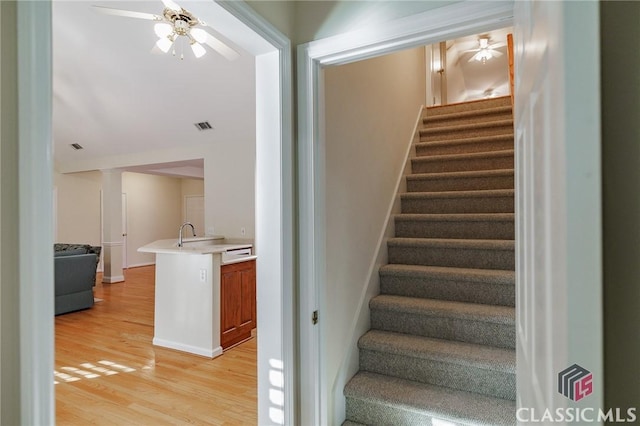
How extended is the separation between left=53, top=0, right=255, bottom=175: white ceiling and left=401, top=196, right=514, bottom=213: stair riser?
2.29 meters

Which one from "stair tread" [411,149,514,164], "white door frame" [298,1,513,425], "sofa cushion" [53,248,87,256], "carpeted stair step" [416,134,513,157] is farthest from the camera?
"sofa cushion" [53,248,87,256]

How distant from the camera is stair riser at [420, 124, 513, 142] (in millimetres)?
3607

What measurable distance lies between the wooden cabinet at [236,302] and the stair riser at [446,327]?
1722 mm

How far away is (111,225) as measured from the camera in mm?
6801

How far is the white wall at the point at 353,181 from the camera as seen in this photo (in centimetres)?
185

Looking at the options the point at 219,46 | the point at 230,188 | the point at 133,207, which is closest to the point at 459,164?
the point at 219,46

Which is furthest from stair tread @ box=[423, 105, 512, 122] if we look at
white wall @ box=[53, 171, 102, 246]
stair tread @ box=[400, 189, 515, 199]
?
white wall @ box=[53, 171, 102, 246]

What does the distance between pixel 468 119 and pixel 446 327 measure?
9.23 ft

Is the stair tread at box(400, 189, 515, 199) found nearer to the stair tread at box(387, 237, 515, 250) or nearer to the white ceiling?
the stair tread at box(387, 237, 515, 250)

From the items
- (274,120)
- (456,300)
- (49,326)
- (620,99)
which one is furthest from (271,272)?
(456,300)

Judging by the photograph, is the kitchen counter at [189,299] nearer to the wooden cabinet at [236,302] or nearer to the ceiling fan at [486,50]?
the wooden cabinet at [236,302]

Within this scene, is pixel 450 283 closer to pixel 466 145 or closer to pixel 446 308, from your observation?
pixel 446 308

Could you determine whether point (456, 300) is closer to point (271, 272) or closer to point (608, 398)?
point (271, 272)

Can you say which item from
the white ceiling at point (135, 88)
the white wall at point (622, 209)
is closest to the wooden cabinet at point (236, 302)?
the white ceiling at point (135, 88)
